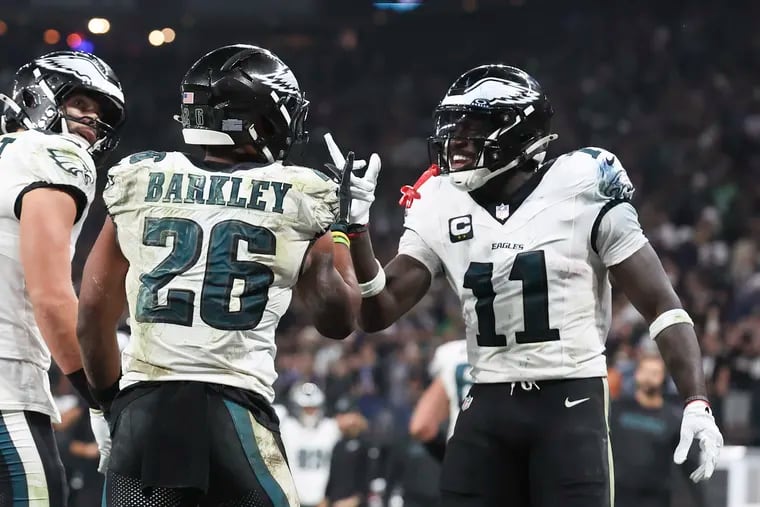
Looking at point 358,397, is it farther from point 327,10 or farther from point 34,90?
point 34,90

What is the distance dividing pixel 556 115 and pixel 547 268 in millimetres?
12430

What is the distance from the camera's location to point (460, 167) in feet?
13.3

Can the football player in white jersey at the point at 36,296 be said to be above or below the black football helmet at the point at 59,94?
below

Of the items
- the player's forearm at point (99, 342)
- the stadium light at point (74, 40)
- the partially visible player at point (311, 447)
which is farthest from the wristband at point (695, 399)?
the stadium light at point (74, 40)

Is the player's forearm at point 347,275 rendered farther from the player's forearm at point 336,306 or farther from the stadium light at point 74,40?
the stadium light at point 74,40

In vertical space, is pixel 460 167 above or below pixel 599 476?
above

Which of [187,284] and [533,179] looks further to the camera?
[533,179]

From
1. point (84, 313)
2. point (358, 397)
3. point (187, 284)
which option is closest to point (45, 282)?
point (84, 313)

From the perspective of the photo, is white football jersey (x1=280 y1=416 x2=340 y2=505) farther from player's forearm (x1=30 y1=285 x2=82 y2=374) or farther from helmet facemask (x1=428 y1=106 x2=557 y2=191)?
player's forearm (x1=30 y1=285 x2=82 y2=374)

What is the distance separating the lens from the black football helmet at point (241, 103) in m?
3.28

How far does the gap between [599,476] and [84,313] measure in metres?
1.54

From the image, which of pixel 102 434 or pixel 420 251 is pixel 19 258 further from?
pixel 420 251

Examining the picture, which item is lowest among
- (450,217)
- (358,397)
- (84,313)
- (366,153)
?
(358,397)

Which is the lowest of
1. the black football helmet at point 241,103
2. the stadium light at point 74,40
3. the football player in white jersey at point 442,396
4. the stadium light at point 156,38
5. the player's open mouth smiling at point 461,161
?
the football player in white jersey at point 442,396
